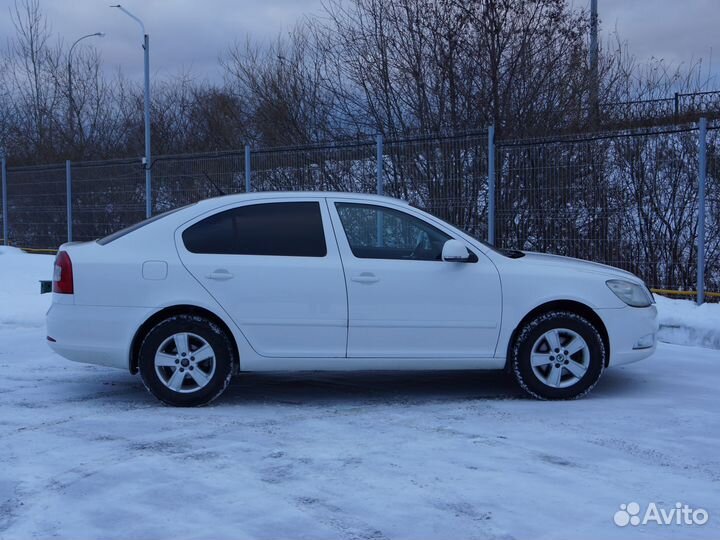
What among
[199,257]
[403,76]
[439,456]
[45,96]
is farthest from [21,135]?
[439,456]

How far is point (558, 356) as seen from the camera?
258 inches

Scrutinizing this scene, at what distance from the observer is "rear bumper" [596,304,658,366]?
21.7 feet

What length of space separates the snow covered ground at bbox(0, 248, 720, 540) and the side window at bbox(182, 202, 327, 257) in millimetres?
1197

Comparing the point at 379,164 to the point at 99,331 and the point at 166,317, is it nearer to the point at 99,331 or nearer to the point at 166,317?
the point at 166,317

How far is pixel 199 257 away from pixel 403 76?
1035 centimetres

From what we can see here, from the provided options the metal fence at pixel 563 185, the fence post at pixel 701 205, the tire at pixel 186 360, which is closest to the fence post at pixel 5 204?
the metal fence at pixel 563 185

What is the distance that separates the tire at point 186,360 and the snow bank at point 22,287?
5.03m

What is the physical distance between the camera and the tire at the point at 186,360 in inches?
247

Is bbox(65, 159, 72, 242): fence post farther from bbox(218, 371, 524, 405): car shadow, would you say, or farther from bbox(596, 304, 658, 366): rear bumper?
bbox(596, 304, 658, 366): rear bumper

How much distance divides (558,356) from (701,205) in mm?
4640

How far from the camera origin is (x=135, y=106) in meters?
28.8

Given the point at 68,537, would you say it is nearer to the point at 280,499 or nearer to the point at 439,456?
the point at 280,499

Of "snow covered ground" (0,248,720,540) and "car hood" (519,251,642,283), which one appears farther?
"car hood" (519,251,642,283)

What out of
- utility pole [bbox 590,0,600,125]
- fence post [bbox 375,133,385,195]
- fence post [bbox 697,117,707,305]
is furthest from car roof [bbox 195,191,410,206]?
utility pole [bbox 590,0,600,125]
